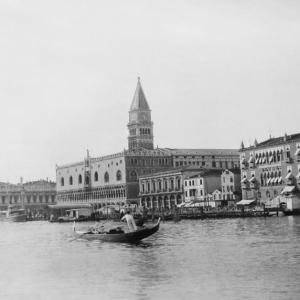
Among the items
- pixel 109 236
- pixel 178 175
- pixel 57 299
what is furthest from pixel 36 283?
pixel 178 175

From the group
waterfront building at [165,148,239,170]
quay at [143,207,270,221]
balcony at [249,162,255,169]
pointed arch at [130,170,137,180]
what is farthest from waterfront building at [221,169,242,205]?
pointed arch at [130,170,137,180]

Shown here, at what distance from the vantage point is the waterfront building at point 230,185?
10519cm

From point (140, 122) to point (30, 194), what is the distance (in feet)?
170

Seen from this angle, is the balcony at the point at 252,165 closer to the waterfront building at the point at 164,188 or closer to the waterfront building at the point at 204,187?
the waterfront building at the point at 204,187

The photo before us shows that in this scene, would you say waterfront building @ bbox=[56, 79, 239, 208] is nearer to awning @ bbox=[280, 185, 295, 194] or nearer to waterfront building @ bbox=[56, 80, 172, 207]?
waterfront building @ bbox=[56, 80, 172, 207]

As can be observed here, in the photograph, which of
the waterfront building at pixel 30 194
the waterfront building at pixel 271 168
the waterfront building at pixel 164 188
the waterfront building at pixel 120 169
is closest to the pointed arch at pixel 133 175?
the waterfront building at pixel 120 169

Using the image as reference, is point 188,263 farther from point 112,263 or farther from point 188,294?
point 188,294

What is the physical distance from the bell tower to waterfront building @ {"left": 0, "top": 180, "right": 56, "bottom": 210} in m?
44.8

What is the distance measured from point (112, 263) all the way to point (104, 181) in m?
106

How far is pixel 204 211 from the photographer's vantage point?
9775cm

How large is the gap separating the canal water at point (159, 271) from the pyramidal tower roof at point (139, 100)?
3917 inches

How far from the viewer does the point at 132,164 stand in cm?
13200

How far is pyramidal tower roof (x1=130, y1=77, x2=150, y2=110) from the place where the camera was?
144m

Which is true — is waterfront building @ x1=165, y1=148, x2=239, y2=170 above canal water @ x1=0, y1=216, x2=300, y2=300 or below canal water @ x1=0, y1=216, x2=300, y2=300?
above
